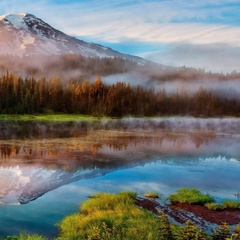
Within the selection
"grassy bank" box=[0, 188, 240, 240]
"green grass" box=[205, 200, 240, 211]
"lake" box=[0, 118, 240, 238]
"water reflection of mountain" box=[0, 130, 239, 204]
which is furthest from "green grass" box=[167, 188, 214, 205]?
"water reflection of mountain" box=[0, 130, 239, 204]

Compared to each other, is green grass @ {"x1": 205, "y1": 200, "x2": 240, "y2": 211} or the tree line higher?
the tree line

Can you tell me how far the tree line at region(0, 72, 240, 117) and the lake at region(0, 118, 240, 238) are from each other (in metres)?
73.3

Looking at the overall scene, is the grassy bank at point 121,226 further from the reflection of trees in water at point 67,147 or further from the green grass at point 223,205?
the reflection of trees in water at point 67,147

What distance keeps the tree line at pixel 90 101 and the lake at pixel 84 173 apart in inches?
2886

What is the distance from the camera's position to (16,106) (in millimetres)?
116875

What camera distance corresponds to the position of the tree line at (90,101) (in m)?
123

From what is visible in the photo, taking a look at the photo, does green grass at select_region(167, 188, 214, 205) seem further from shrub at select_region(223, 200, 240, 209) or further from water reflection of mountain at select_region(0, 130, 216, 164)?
water reflection of mountain at select_region(0, 130, 216, 164)

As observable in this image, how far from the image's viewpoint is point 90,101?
141000 mm

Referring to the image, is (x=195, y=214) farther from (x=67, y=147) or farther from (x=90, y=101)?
(x=90, y=101)

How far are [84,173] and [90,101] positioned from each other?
11039 cm

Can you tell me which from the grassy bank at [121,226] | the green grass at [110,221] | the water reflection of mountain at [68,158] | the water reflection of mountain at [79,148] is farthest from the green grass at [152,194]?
the water reflection of mountain at [79,148]

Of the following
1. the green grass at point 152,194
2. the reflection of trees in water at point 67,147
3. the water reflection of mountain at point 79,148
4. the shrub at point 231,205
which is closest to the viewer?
the shrub at point 231,205

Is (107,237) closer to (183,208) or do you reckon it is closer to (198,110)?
(183,208)

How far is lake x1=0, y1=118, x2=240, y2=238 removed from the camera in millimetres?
20641
